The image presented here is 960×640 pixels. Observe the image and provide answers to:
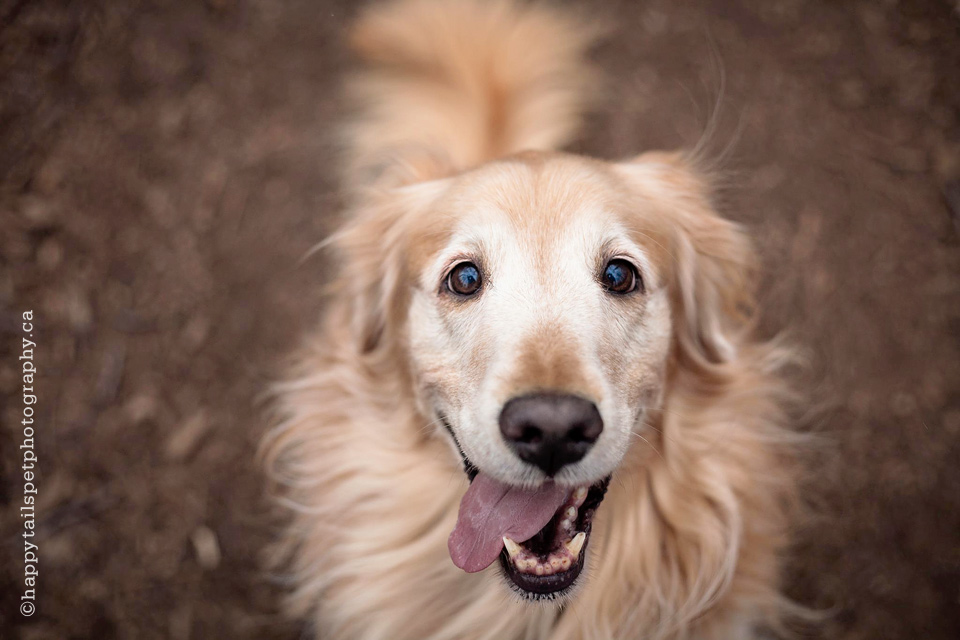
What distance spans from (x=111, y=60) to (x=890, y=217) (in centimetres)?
442

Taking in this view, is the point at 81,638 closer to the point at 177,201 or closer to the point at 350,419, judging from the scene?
the point at 350,419

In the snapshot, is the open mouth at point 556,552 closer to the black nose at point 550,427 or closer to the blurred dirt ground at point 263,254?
the black nose at point 550,427

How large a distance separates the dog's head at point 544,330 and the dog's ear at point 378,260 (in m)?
0.02

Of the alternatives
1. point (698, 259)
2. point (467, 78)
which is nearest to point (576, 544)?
point (698, 259)

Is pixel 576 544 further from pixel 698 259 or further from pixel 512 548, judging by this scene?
pixel 698 259

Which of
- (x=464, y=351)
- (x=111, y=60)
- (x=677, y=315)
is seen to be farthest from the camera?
(x=111, y=60)

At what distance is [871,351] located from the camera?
3.27 metres

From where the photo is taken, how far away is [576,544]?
70.0 inches

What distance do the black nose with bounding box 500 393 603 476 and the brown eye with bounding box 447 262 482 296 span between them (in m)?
0.49

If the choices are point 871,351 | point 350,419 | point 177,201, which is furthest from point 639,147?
point 177,201

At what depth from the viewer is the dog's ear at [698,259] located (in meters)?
2.27

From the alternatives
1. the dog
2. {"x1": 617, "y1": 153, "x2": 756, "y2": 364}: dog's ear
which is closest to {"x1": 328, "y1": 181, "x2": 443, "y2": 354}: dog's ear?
the dog

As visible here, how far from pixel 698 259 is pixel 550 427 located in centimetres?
115

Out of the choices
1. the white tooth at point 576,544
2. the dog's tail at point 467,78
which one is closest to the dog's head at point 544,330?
the white tooth at point 576,544
